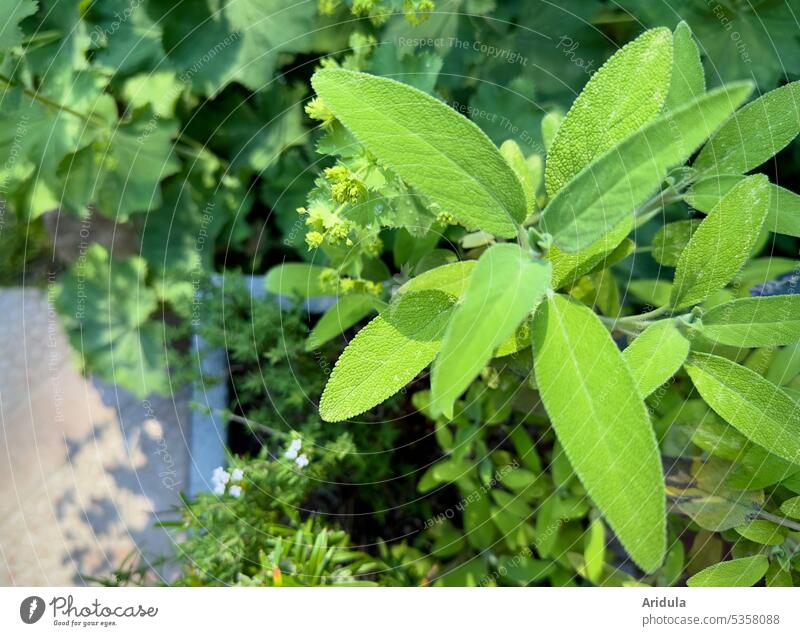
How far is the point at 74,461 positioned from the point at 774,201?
1.22 meters

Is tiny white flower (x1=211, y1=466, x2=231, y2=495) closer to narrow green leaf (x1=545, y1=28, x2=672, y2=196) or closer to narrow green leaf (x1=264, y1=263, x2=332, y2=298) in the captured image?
narrow green leaf (x1=264, y1=263, x2=332, y2=298)

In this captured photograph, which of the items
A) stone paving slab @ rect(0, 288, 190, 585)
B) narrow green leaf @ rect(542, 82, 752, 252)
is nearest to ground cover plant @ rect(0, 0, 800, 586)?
narrow green leaf @ rect(542, 82, 752, 252)

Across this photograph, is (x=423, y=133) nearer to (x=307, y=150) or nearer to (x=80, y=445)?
(x=307, y=150)

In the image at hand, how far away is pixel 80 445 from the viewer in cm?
129

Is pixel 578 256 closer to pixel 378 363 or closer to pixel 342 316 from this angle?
pixel 378 363

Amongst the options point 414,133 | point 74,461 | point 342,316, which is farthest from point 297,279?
point 74,461

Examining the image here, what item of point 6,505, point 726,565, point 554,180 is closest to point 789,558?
point 726,565

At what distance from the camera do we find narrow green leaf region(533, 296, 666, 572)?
469 millimetres

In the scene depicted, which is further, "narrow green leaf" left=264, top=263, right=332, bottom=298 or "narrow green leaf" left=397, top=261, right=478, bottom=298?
"narrow green leaf" left=264, top=263, right=332, bottom=298

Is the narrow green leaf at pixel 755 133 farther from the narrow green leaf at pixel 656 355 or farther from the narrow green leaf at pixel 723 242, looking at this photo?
the narrow green leaf at pixel 656 355

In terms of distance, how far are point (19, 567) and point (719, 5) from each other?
142 cm

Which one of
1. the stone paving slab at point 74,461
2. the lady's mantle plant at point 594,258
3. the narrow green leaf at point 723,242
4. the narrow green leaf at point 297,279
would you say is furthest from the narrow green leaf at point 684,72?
the stone paving slab at point 74,461

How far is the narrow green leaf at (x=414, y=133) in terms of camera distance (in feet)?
1.66

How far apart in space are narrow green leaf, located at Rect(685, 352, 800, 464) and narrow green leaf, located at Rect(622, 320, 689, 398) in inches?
2.2
